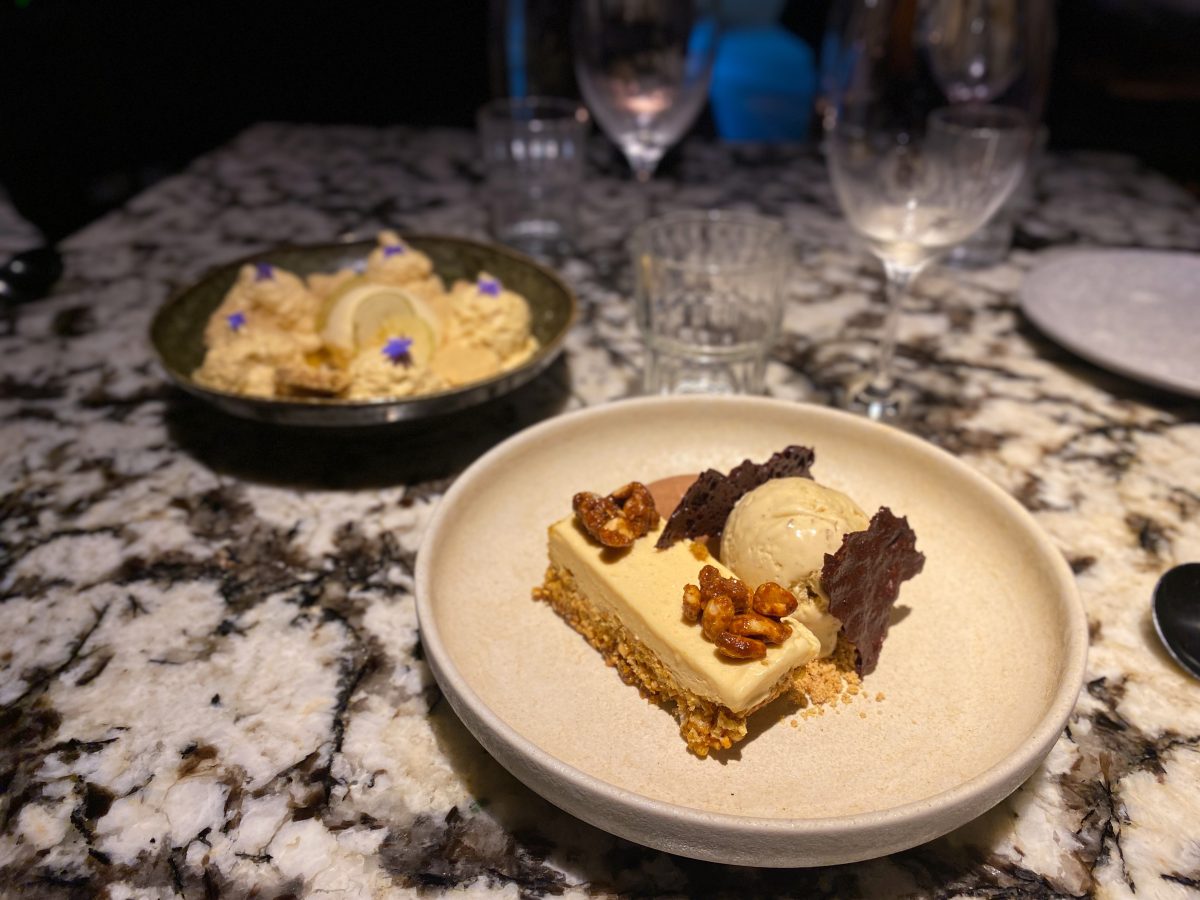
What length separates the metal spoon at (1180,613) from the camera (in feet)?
2.71

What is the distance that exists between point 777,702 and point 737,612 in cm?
9

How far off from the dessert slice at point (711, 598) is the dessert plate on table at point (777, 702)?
3cm

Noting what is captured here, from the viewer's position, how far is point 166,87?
2.86 meters

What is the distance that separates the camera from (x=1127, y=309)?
1383mm

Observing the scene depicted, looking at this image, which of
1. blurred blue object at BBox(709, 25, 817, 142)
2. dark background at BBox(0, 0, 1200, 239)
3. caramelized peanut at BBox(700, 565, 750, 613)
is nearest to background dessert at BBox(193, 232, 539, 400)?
caramelized peanut at BBox(700, 565, 750, 613)

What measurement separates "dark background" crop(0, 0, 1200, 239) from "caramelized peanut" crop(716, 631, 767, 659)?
7.50 feet

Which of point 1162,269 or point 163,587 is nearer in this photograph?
point 163,587

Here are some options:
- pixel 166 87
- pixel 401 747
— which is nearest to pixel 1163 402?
pixel 401 747

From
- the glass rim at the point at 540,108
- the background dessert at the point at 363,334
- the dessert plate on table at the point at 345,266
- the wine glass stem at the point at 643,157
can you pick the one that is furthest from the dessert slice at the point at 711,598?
the glass rim at the point at 540,108

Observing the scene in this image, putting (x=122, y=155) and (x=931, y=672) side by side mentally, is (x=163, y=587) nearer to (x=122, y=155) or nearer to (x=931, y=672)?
(x=931, y=672)

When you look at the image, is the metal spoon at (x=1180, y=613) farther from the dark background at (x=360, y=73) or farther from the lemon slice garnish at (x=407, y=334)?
the dark background at (x=360, y=73)

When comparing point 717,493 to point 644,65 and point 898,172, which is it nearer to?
point 898,172

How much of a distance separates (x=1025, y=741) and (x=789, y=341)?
894 mm

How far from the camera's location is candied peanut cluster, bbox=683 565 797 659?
67cm
